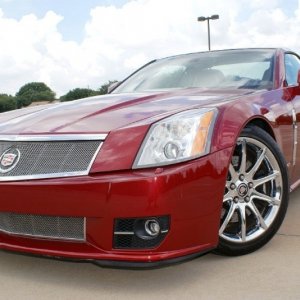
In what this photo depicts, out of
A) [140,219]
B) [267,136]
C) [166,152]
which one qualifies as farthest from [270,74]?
[140,219]

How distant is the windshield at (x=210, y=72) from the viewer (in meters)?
3.81

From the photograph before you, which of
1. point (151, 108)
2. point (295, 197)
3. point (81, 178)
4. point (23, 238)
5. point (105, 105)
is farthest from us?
point (295, 197)

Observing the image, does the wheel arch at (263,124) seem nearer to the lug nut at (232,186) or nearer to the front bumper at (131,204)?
the lug nut at (232,186)

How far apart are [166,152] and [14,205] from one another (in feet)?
2.72

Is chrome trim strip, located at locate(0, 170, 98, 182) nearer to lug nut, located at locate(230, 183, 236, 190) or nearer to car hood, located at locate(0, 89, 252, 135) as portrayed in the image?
car hood, located at locate(0, 89, 252, 135)

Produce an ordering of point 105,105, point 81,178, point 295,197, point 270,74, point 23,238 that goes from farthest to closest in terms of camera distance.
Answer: point 295,197
point 270,74
point 105,105
point 23,238
point 81,178

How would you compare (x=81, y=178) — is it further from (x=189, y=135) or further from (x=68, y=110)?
(x=68, y=110)

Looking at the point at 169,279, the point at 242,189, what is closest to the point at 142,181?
the point at 169,279

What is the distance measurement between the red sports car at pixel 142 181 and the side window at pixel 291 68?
3.65ft

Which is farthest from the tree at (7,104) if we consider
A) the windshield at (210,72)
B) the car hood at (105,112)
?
the car hood at (105,112)

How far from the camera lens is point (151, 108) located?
2.89m

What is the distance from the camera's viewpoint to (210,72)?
4.05 metres

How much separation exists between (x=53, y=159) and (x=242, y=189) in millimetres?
1135

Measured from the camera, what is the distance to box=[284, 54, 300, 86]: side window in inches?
158
